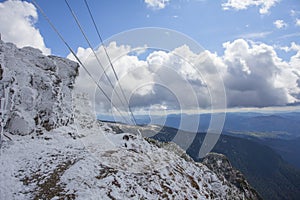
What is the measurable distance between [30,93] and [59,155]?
1084cm

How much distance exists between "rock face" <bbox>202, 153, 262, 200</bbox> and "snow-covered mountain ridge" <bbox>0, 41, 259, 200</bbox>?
134 ft

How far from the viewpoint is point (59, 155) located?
66.8ft

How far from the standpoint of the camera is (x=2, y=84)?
22.0 m

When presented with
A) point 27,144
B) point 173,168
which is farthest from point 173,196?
point 27,144

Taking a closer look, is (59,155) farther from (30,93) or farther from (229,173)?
(229,173)

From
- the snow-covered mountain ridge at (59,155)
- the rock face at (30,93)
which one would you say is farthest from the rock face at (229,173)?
the rock face at (30,93)

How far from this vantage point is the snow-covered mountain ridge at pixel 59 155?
15.5 meters

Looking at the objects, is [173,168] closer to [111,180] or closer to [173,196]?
[173,196]

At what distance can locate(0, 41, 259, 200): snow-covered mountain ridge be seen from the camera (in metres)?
15.5

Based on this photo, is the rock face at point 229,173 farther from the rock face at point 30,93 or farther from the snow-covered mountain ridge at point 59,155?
the rock face at point 30,93

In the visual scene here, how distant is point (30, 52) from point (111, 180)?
27.0 m

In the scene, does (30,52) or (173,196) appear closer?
(173,196)

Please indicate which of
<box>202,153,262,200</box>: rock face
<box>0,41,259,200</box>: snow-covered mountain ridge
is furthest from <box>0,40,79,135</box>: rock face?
<box>202,153,262,200</box>: rock face

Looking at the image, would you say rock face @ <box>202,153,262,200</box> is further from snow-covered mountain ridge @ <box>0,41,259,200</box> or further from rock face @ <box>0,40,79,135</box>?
rock face @ <box>0,40,79,135</box>
